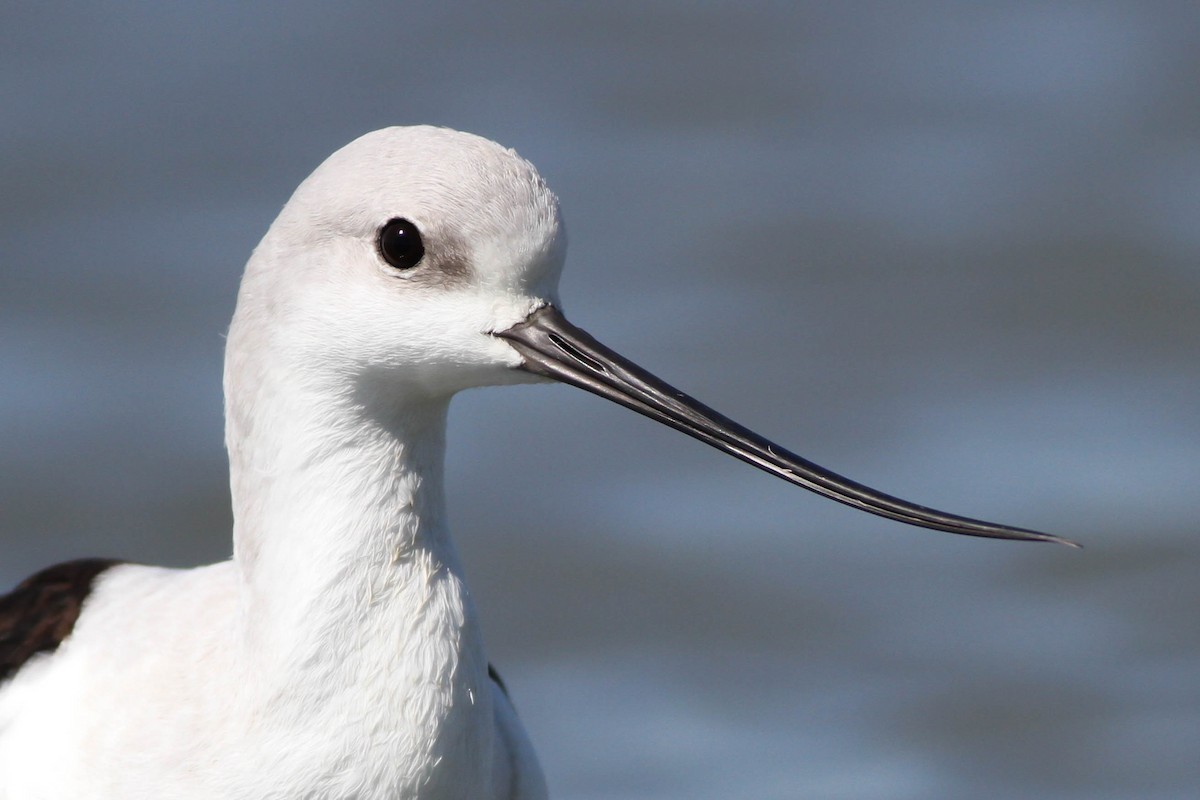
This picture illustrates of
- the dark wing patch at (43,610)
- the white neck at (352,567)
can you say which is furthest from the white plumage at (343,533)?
the dark wing patch at (43,610)

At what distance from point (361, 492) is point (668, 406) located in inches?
19.6

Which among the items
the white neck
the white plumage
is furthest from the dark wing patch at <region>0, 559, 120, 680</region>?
the white neck

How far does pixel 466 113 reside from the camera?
269 inches

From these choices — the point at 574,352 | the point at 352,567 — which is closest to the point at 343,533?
the point at 352,567

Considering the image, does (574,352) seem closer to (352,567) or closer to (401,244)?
(401,244)

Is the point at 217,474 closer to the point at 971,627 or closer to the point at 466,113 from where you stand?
the point at 466,113

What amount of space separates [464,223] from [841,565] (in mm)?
2980

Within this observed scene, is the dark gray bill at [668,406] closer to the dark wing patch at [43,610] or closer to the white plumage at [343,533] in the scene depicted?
the white plumage at [343,533]

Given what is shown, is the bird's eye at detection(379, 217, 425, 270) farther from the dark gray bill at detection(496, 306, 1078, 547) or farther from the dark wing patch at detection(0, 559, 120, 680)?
the dark wing patch at detection(0, 559, 120, 680)

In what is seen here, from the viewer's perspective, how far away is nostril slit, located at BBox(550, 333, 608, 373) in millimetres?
3166

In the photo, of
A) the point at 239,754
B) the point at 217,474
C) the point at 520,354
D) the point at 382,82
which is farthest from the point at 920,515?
the point at 382,82

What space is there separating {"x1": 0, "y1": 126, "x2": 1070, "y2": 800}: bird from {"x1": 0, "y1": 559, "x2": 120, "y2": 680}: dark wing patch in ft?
0.98

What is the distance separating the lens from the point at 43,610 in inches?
158

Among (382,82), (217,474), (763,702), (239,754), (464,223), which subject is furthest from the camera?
(382,82)
